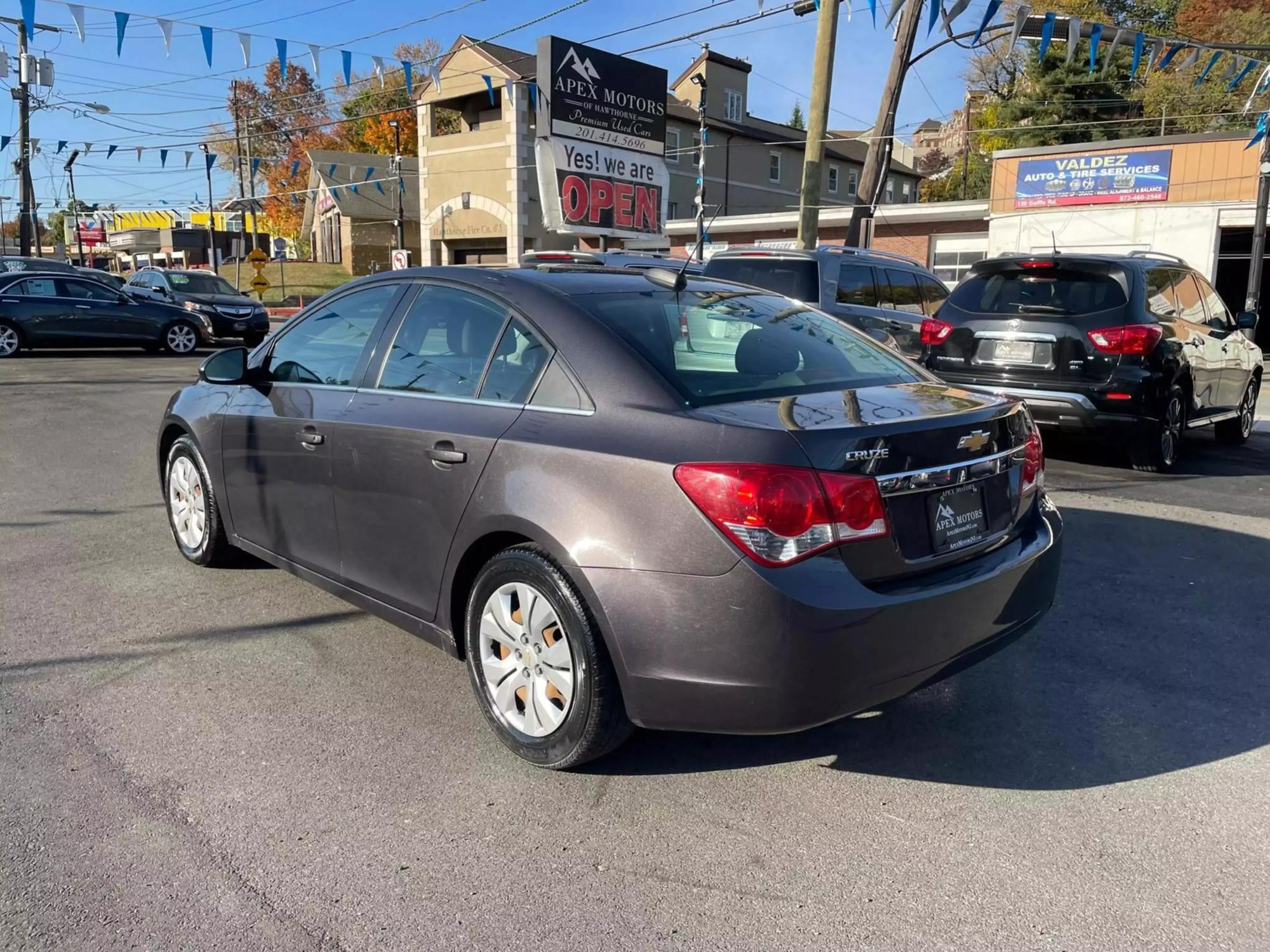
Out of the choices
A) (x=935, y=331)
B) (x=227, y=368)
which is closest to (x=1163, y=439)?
(x=935, y=331)

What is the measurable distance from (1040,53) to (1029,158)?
10.8m

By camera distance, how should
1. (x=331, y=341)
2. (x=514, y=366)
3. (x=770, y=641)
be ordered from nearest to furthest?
1. (x=770, y=641)
2. (x=514, y=366)
3. (x=331, y=341)

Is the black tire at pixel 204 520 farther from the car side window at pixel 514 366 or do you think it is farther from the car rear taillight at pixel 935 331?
the car rear taillight at pixel 935 331

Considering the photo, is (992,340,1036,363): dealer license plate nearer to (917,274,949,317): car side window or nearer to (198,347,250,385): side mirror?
(917,274,949,317): car side window

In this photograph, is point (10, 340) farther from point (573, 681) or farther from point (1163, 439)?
point (573, 681)

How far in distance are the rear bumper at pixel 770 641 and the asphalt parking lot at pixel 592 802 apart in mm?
397

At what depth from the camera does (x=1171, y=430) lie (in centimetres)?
799

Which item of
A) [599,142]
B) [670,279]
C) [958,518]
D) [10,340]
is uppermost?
[599,142]

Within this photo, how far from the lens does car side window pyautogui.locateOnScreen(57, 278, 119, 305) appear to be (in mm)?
17375

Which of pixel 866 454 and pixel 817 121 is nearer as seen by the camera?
pixel 866 454

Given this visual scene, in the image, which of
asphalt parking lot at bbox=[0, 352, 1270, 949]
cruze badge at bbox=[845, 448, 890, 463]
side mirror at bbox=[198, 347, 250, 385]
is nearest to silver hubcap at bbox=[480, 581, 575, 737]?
asphalt parking lot at bbox=[0, 352, 1270, 949]

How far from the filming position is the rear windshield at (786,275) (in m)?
10.3

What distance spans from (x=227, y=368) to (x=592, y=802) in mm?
2824

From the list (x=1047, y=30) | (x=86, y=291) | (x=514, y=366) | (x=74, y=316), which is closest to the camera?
(x=514, y=366)
